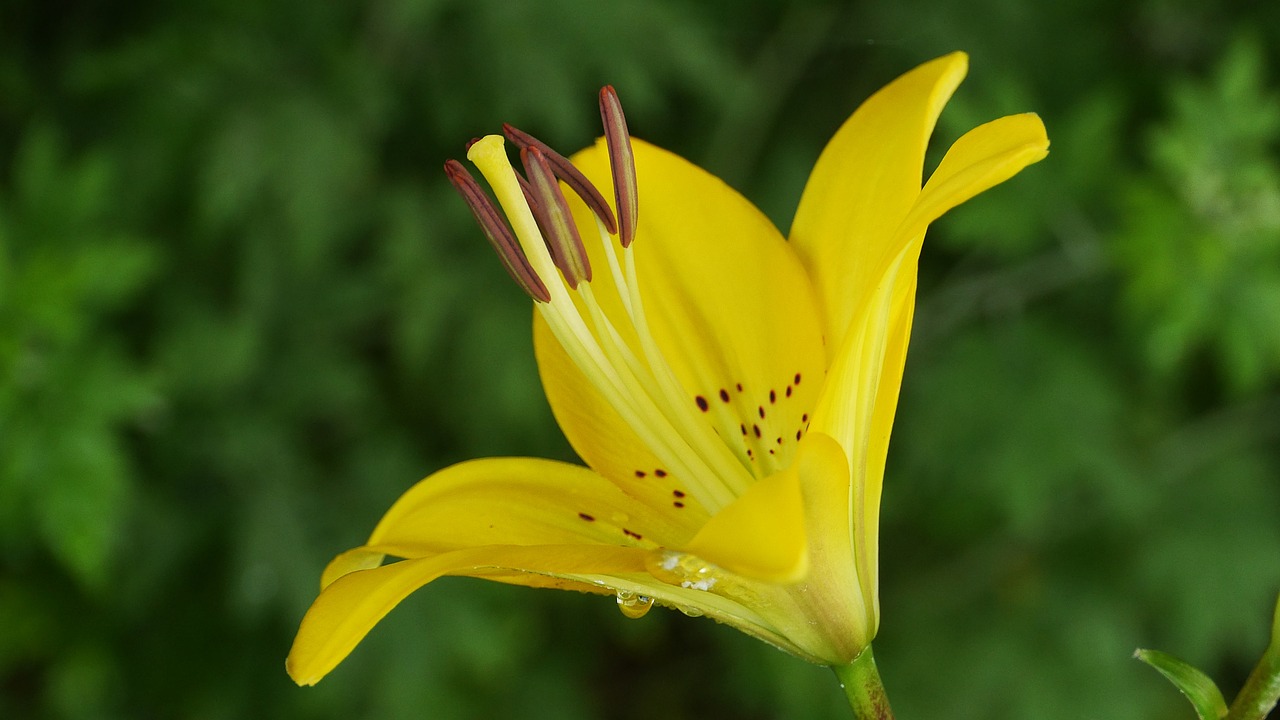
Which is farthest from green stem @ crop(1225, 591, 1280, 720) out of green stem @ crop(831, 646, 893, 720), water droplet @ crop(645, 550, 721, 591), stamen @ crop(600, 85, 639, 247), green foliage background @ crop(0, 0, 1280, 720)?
green foliage background @ crop(0, 0, 1280, 720)

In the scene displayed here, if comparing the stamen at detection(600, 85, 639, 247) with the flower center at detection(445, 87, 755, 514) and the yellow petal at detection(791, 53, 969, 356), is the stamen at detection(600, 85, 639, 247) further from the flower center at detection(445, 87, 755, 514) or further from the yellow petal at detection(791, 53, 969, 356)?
the yellow petal at detection(791, 53, 969, 356)

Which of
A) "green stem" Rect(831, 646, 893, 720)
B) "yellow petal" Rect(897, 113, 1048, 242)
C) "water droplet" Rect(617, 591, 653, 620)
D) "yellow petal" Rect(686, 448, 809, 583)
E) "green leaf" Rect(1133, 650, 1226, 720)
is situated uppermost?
"yellow petal" Rect(897, 113, 1048, 242)

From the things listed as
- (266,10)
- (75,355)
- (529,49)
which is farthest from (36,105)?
(529,49)

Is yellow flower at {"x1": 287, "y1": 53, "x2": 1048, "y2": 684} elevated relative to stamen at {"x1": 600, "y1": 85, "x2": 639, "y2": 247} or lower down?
lower down

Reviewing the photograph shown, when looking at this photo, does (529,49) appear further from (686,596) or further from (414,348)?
(686,596)

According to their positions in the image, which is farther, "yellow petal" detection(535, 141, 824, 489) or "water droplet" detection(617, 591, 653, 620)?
"yellow petal" detection(535, 141, 824, 489)

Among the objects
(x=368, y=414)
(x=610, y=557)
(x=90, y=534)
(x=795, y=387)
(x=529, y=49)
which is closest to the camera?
(x=610, y=557)

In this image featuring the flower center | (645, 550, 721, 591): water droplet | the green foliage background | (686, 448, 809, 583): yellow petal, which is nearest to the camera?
(686, 448, 809, 583): yellow petal
